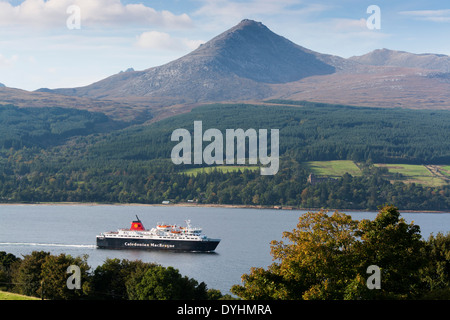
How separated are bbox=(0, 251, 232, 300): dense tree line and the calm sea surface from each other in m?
16.2

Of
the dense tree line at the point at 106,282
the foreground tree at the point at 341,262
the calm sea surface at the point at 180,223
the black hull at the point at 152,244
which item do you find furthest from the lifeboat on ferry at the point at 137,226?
the foreground tree at the point at 341,262

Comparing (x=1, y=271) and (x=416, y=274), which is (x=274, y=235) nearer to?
(x=1, y=271)

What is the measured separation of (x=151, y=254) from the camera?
3949 inches

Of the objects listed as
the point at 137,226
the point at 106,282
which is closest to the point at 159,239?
the point at 137,226

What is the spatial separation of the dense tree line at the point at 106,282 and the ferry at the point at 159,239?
2074 inches

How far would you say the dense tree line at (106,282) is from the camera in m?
43.8

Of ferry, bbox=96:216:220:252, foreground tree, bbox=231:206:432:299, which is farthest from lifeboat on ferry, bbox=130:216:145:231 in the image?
foreground tree, bbox=231:206:432:299

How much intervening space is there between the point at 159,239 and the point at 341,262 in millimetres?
74013

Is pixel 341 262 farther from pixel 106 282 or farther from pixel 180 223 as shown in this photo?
pixel 180 223

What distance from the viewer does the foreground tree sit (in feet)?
109
